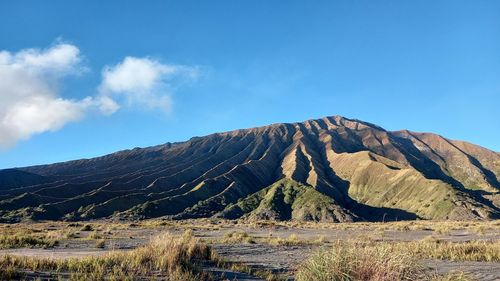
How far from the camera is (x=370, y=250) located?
10.5m

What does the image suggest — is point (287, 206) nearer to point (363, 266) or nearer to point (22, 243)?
point (22, 243)

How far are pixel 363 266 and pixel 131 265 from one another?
6212mm

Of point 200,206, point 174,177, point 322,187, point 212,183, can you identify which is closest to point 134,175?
point 174,177

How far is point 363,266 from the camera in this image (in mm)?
10055

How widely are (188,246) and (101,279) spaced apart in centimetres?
508

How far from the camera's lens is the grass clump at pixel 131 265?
37.8 feet

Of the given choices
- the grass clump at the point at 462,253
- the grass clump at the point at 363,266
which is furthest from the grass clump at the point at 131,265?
the grass clump at the point at 462,253

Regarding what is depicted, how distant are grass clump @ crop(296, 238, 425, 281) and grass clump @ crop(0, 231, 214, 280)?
3.26 meters

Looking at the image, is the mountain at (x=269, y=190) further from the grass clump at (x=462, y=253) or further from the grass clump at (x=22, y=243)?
the grass clump at (x=462, y=253)

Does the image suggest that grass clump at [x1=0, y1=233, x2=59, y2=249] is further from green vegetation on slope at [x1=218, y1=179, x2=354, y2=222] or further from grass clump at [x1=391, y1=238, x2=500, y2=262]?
green vegetation on slope at [x1=218, y1=179, x2=354, y2=222]

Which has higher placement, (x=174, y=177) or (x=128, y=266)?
(x=174, y=177)

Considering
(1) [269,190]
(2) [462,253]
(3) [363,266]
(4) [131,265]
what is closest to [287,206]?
(1) [269,190]

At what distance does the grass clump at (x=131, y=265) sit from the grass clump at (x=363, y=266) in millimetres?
3262

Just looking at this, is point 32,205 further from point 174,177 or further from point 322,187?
point 322,187
